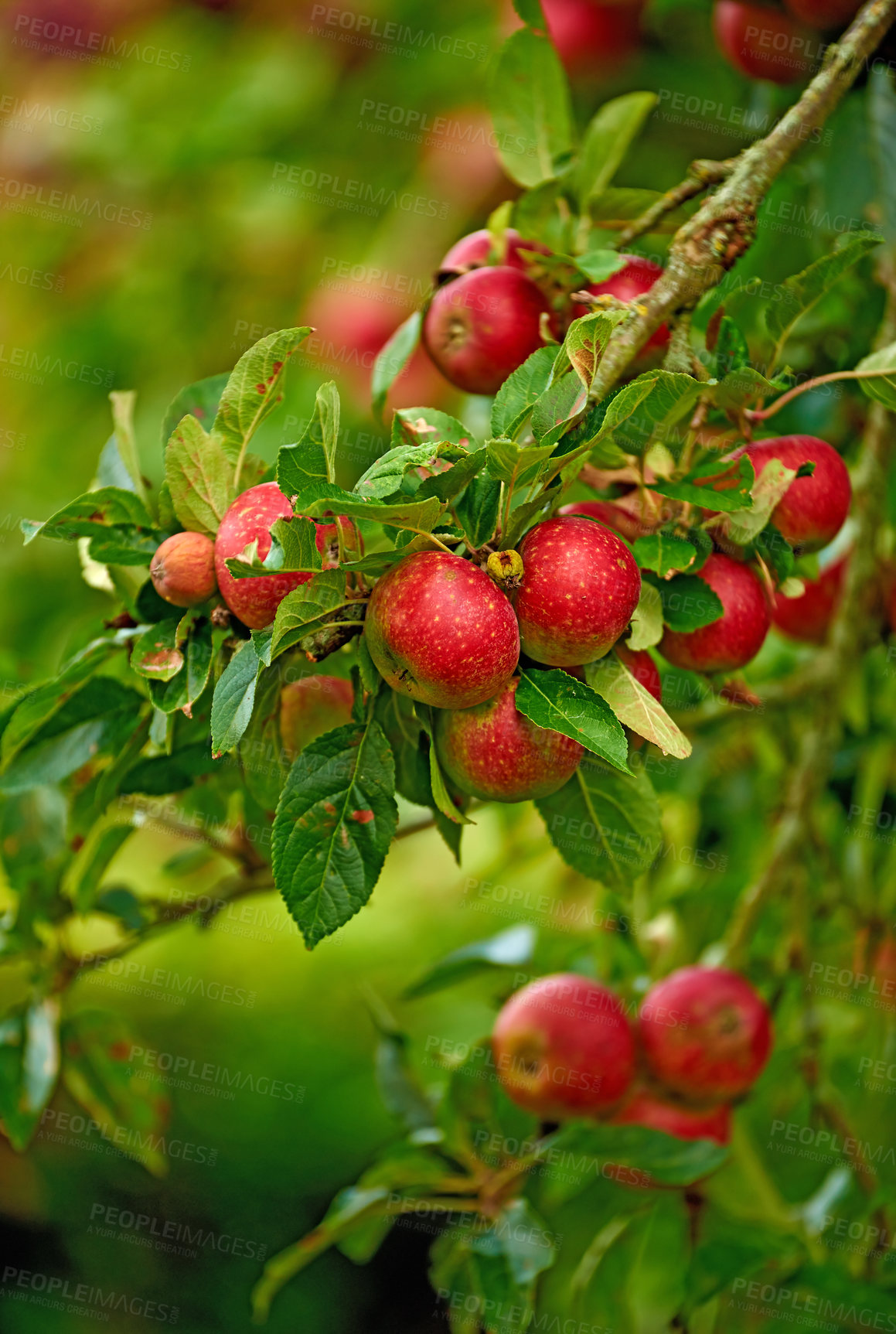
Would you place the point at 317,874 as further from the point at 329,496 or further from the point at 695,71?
the point at 695,71

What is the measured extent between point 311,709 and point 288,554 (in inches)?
7.1

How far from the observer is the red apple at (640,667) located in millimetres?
660

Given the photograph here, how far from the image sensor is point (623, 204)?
0.84m

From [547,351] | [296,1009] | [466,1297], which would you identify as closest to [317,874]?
[547,351]

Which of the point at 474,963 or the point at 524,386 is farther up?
the point at 524,386

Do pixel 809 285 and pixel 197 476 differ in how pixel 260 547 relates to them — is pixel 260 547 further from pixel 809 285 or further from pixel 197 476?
pixel 809 285

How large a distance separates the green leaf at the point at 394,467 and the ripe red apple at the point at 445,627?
0.04 meters

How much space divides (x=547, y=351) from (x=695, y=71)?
92cm

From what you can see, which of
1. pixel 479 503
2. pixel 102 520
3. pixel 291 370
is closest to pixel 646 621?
pixel 479 503

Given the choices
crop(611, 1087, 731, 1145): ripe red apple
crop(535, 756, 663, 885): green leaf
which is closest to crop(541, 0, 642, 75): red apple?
crop(535, 756, 663, 885): green leaf

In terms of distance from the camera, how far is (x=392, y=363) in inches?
31.4

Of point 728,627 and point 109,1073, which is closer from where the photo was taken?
point 728,627

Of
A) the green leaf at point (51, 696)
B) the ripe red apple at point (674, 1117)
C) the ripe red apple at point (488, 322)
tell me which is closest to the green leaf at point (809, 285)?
the ripe red apple at point (488, 322)

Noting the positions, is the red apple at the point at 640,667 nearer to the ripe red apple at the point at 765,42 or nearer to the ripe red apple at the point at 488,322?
the ripe red apple at the point at 488,322
